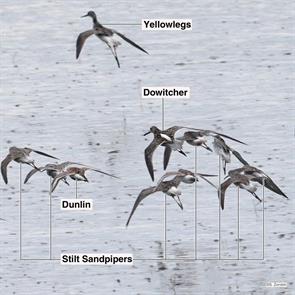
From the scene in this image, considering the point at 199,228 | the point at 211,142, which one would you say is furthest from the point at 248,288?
the point at 211,142

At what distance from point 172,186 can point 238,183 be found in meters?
1.05

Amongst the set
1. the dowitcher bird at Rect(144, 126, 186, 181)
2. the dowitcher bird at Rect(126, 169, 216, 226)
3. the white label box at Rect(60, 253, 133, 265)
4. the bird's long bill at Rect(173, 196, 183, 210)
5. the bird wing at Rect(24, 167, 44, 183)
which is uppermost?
the dowitcher bird at Rect(144, 126, 186, 181)

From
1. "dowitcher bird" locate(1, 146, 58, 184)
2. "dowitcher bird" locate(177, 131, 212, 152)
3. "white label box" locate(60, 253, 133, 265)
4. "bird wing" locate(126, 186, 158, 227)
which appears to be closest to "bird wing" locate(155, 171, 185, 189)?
"bird wing" locate(126, 186, 158, 227)

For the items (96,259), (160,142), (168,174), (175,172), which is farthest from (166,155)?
(96,259)

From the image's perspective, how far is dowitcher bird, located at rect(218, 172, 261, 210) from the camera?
1199 inches

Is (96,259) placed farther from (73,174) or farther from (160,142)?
(160,142)

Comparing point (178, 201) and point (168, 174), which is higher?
point (168, 174)

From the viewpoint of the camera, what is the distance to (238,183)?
30.6m

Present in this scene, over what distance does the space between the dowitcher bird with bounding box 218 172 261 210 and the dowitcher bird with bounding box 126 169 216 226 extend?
0.30 meters

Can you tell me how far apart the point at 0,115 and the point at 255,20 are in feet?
22.9

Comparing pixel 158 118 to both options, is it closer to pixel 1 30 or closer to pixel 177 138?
pixel 177 138

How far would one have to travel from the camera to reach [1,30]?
131 feet

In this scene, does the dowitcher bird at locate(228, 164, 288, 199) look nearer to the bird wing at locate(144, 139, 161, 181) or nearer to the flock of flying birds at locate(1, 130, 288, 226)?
the flock of flying birds at locate(1, 130, 288, 226)

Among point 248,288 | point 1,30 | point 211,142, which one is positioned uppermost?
point 1,30
